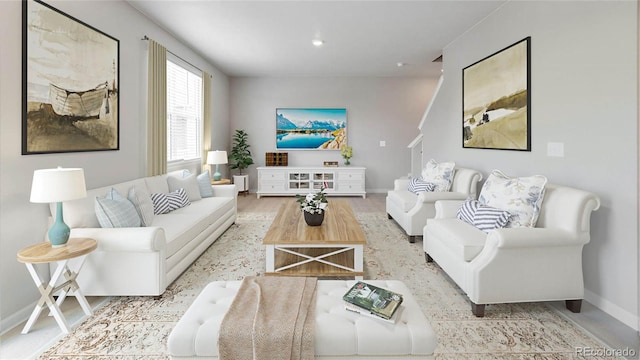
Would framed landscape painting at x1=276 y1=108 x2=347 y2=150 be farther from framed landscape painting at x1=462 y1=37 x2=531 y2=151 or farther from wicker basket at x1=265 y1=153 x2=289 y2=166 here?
framed landscape painting at x1=462 y1=37 x2=531 y2=151

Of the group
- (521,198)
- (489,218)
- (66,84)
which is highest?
(66,84)

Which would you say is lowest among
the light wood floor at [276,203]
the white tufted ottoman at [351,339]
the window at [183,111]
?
the white tufted ottoman at [351,339]

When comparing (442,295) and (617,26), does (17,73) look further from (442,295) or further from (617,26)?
(617,26)

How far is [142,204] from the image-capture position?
3.13 meters

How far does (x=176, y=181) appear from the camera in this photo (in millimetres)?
4359

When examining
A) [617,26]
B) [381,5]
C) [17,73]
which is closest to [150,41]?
[17,73]

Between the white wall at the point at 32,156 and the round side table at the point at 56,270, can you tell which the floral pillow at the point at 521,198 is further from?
the white wall at the point at 32,156

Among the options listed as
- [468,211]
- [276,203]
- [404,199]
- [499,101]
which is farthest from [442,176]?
[276,203]

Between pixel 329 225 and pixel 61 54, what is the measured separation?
268 cm

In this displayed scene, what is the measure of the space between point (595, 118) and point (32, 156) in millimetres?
4179

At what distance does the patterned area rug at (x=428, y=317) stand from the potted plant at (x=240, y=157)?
4.21 meters

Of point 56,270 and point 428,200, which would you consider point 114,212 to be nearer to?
point 56,270

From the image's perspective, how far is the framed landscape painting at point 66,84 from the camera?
2477 mm

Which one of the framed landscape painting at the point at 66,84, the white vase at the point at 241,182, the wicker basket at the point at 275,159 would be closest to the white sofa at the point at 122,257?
the framed landscape painting at the point at 66,84
